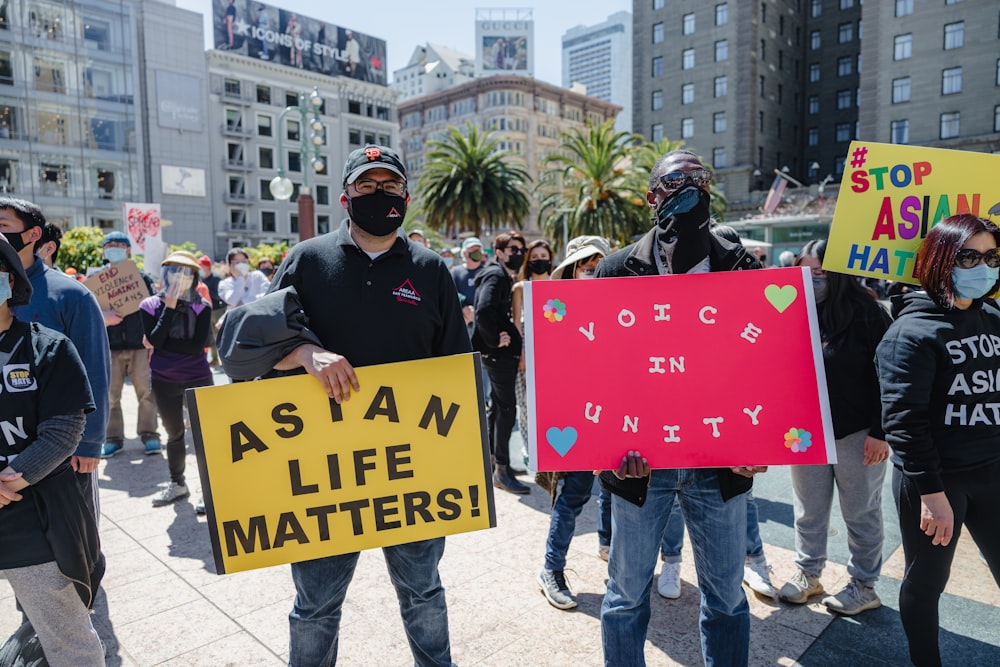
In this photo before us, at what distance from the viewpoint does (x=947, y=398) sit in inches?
104

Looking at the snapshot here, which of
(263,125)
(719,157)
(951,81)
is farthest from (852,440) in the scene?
(263,125)

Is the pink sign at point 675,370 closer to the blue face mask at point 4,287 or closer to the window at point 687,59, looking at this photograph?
the blue face mask at point 4,287

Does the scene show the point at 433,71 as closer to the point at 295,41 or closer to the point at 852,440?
the point at 295,41

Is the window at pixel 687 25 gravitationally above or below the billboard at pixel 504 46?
below

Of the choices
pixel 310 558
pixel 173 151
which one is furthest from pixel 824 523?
pixel 173 151

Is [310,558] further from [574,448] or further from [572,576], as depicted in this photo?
[572,576]

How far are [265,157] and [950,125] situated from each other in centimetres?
5678

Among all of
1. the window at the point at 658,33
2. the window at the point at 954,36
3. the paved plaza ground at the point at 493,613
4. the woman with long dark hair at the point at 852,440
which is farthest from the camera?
the window at the point at 658,33

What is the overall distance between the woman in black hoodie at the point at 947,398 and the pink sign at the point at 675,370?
47 cm

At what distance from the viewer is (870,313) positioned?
3488 mm

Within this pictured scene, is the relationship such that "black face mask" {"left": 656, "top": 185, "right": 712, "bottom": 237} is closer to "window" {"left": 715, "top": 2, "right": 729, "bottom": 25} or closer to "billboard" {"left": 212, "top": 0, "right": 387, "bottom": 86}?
"window" {"left": 715, "top": 2, "right": 729, "bottom": 25}

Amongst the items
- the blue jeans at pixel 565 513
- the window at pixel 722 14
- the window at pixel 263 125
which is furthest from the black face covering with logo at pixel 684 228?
the window at pixel 263 125

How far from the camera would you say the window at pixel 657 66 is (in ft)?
183

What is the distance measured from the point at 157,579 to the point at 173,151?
60563 millimetres
